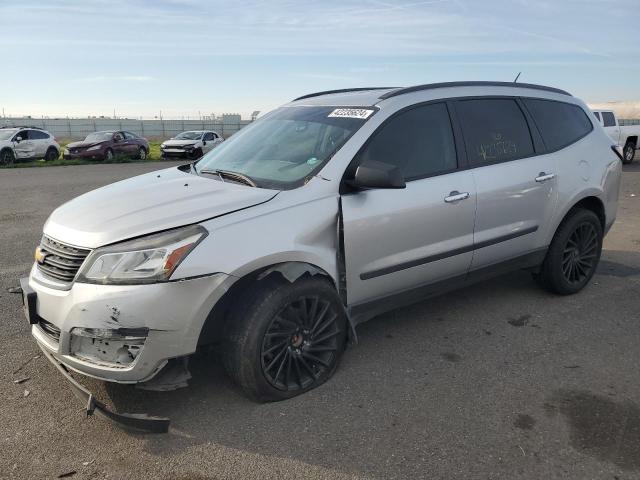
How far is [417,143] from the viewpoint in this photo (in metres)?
3.72

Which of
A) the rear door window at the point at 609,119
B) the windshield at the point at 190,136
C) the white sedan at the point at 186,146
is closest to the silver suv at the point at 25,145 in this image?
the white sedan at the point at 186,146

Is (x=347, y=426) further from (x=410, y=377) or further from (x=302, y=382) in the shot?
(x=410, y=377)

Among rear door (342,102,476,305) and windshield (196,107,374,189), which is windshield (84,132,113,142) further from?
rear door (342,102,476,305)

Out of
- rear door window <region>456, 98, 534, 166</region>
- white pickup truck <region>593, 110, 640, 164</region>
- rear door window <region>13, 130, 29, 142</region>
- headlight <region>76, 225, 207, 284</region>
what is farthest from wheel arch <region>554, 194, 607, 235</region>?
rear door window <region>13, 130, 29, 142</region>

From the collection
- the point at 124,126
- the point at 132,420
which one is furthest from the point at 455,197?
the point at 124,126

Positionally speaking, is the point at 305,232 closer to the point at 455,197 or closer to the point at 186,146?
the point at 455,197

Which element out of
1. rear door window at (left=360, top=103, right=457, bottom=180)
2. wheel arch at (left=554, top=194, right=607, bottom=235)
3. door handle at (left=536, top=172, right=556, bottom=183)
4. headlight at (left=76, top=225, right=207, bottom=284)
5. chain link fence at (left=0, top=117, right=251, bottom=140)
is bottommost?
chain link fence at (left=0, top=117, right=251, bottom=140)

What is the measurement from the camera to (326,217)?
321 centimetres

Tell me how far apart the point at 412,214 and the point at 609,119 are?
18.1m

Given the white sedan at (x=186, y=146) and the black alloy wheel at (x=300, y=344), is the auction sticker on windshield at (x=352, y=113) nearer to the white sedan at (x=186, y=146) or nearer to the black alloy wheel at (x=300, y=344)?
the black alloy wheel at (x=300, y=344)

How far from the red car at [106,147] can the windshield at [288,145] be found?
19.9 metres

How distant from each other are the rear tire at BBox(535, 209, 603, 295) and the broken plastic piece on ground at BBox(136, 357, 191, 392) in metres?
3.27

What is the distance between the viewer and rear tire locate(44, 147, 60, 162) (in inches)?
853

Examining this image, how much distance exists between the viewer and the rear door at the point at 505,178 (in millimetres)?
4000
